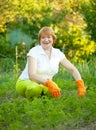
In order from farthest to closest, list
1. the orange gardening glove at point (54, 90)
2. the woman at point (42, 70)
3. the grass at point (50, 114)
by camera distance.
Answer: the woman at point (42, 70), the orange gardening glove at point (54, 90), the grass at point (50, 114)

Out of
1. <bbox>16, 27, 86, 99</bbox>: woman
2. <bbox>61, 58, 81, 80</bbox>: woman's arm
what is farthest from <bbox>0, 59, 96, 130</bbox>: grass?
→ <bbox>61, 58, 81, 80</bbox>: woman's arm

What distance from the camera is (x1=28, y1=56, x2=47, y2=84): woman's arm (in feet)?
17.6

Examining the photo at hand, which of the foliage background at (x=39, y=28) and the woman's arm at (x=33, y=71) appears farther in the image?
the foliage background at (x=39, y=28)

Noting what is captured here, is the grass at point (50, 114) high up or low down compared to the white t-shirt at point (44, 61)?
down

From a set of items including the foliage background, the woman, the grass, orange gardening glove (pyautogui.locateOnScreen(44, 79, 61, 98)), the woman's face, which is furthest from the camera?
the foliage background

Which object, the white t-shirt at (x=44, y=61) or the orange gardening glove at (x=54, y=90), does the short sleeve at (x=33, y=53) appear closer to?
the white t-shirt at (x=44, y=61)

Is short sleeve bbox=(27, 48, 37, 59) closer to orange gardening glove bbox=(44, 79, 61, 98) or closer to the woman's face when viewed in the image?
the woman's face

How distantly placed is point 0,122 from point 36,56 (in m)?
1.46

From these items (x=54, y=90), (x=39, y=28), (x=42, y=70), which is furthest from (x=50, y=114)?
(x=39, y=28)

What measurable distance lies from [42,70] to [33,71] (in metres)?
0.26

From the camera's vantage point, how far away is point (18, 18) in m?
16.8

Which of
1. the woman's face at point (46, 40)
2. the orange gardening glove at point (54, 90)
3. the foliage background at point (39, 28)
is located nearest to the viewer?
the orange gardening glove at point (54, 90)

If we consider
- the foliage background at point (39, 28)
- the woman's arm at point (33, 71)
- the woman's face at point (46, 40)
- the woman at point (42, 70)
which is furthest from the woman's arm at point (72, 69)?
the foliage background at point (39, 28)

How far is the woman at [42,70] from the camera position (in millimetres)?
5332
